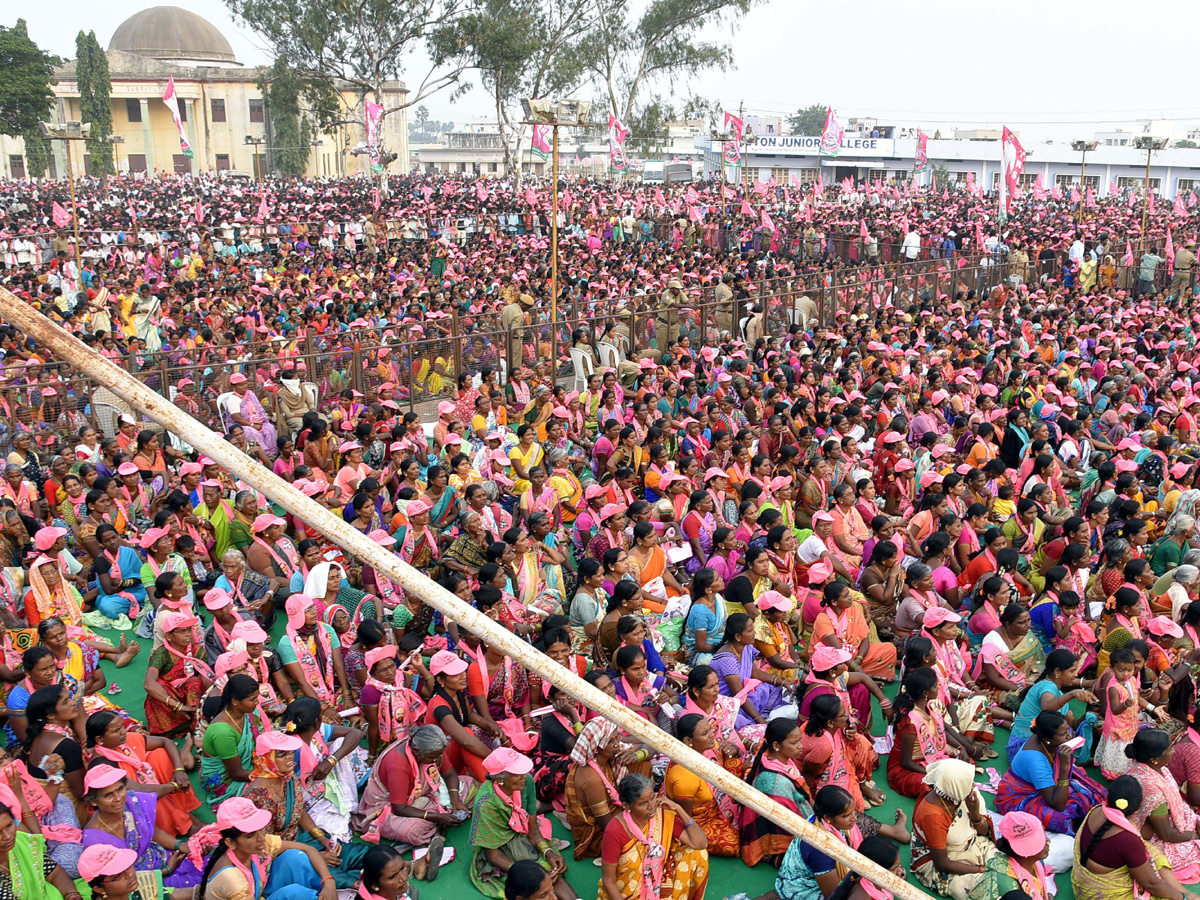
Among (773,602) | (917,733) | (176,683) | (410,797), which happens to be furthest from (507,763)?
(176,683)

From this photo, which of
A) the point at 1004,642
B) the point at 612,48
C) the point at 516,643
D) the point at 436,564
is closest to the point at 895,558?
the point at 1004,642

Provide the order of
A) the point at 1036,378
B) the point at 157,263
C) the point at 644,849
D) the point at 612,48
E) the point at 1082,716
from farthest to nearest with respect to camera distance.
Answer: the point at 612,48, the point at 157,263, the point at 1036,378, the point at 1082,716, the point at 644,849

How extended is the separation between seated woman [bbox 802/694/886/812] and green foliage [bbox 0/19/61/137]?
54.4 meters

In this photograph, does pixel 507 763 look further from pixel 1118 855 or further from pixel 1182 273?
pixel 1182 273

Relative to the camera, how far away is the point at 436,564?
715cm

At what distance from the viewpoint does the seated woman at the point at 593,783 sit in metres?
4.36

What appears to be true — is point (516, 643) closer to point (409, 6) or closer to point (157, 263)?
point (157, 263)

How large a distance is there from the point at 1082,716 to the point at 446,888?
10.8 feet

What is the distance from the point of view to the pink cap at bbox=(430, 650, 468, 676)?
16.1 ft

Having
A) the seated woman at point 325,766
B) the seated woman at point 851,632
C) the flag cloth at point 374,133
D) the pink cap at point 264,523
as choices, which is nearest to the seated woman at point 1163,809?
the seated woman at point 851,632

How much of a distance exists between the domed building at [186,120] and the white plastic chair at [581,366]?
5481 cm

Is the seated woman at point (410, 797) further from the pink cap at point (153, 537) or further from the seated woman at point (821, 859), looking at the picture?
the pink cap at point (153, 537)

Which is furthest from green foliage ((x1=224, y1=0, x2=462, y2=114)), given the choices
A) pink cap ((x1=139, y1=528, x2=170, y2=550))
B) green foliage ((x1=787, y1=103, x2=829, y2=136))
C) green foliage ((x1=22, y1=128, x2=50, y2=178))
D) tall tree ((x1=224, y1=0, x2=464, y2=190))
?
green foliage ((x1=787, y1=103, x2=829, y2=136))

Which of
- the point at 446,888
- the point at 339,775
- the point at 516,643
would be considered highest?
the point at 516,643
